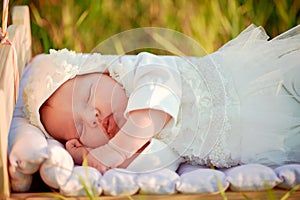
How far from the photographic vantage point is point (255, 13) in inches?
112

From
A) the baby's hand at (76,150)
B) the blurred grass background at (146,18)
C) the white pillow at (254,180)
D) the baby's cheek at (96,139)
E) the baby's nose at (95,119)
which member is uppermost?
the blurred grass background at (146,18)

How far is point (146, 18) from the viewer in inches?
112

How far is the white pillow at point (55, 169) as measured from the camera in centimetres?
157

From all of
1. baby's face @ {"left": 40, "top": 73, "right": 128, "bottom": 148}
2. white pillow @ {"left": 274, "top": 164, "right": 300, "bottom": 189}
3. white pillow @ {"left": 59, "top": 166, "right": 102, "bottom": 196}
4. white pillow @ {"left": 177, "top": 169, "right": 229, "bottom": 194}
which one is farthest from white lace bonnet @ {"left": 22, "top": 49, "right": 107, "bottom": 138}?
white pillow @ {"left": 274, "top": 164, "right": 300, "bottom": 189}

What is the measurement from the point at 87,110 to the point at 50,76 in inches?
5.5

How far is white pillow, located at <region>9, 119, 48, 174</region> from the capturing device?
5.10 feet

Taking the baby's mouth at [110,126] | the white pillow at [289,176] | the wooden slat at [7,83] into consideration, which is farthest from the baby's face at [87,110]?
the white pillow at [289,176]

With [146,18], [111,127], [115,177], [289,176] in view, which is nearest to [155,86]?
[111,127]

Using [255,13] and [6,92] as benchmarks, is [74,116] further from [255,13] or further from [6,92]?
[255,13]

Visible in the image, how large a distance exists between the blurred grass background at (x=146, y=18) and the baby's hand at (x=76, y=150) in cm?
108

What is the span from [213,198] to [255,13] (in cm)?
142

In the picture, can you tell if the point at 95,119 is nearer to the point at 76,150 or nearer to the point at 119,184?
the point at 76,150

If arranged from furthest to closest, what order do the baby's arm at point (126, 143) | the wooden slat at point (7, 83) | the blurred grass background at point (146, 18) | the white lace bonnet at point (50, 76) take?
the blurred grass background at point (146, 18) < the white lace bonnet at point (50, 76) < the baby's arm at point (126, 143) < the wooden slat at point (7, 83)

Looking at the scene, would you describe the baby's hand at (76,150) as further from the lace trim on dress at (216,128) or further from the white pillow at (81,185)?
the lace trim on dress at (216,128)
